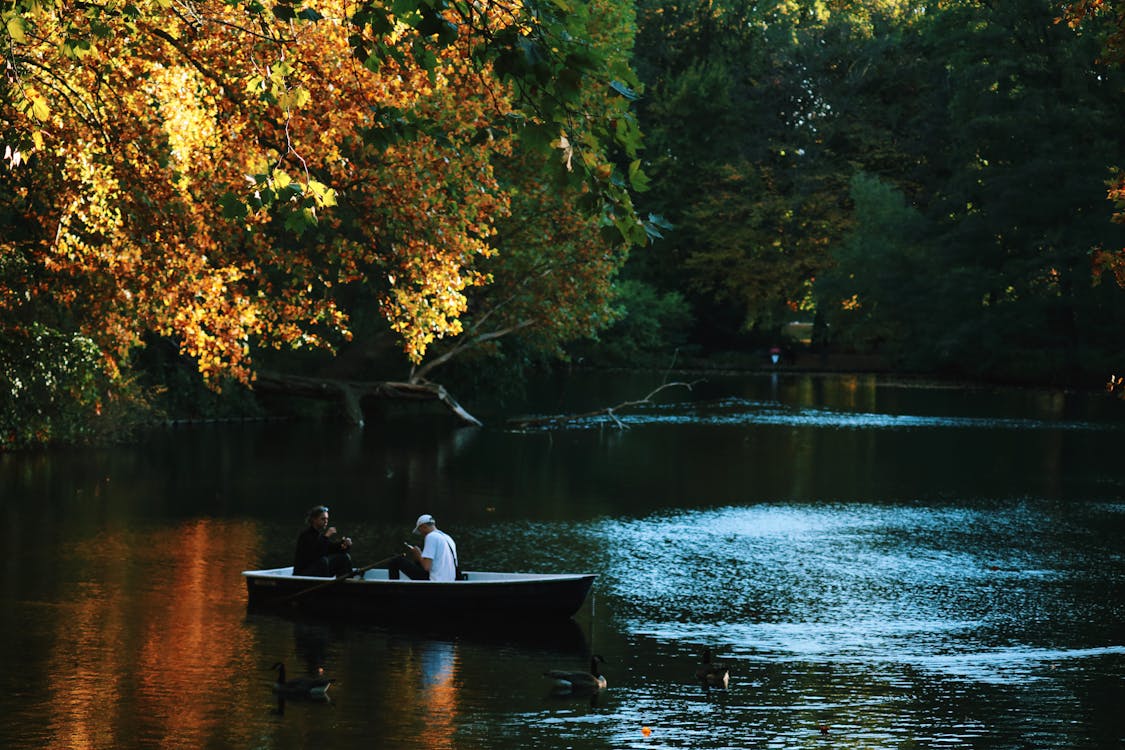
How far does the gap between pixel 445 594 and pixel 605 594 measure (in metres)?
3.61

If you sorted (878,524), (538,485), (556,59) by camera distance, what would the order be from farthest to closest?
(538,485), (878,524), (556,59)

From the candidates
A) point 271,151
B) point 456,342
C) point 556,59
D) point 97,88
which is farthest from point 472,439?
point 556,59

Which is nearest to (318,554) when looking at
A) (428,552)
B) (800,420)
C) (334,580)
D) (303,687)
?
(334,580)

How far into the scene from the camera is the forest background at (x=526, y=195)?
1381 centimetres

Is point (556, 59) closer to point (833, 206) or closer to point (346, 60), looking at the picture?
point (346, 60)

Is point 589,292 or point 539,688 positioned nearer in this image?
point 539,688

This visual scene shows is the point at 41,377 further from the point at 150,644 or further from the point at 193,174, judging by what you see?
the point at 150,644

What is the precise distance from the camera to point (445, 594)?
61.6 feet

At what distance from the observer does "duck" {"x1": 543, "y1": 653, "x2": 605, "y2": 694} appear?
15.8 m

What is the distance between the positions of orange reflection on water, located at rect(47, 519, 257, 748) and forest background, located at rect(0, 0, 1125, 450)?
9.53 ft

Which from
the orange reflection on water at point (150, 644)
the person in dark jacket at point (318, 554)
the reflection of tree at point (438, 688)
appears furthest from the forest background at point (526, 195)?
the reflection of tree at point (438, 688)

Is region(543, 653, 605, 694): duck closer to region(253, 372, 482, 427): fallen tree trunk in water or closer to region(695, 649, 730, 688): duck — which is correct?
region(695, 649, 730, 688): duck

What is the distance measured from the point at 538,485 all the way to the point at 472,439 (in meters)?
11.3

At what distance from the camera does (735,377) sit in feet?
269
